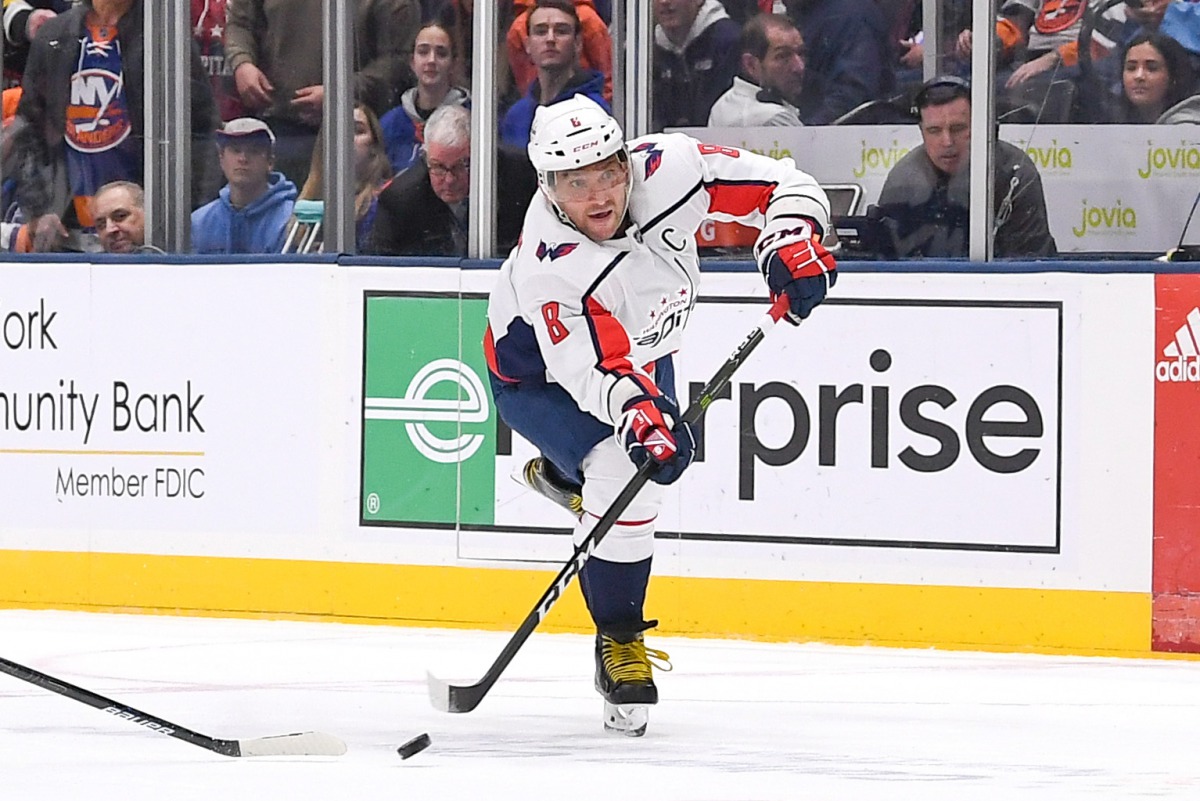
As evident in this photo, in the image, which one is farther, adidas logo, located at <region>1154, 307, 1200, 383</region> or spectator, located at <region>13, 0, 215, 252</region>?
spectator, located at <region>13, 0, 215, 252</region>

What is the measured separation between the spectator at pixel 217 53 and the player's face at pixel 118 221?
1.13 feet

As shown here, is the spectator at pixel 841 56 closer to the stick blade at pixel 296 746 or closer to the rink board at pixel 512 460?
the rink board at pixel 512 460

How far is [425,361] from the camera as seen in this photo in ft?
16.9

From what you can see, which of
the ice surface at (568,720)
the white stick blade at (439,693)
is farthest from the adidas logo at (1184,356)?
the white stick blade at (439,693)

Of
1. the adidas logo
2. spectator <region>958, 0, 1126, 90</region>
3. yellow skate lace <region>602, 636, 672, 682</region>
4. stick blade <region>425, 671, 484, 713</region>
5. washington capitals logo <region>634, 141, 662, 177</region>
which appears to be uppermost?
spectator <region>958, 0, 1126, 90</region>

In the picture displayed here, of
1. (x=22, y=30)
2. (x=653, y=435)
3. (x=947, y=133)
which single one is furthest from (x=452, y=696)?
(x=22, y=30)

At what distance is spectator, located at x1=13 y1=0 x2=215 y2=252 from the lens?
571 cm

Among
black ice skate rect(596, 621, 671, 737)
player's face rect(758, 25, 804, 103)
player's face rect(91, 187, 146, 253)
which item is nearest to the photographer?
black ice skate rect(596, 621, 671, 737)

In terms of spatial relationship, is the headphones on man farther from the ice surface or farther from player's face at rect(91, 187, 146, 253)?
player's face at rect(91, 187, 146, 253)

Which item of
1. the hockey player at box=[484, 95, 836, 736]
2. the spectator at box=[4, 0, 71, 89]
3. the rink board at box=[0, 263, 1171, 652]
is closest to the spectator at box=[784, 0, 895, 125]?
the rink board at box=[0, 263, 1171, 652]

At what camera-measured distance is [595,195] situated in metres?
3.53

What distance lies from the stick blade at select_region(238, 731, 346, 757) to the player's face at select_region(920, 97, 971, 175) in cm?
226

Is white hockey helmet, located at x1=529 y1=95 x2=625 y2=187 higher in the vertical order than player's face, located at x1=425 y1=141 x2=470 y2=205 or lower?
lower

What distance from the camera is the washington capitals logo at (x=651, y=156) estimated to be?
3.66 meters
